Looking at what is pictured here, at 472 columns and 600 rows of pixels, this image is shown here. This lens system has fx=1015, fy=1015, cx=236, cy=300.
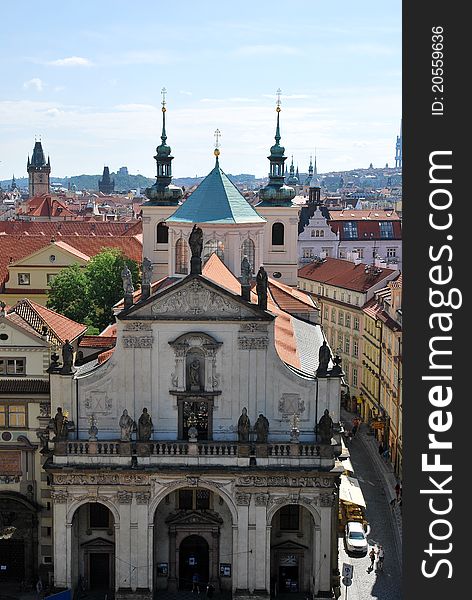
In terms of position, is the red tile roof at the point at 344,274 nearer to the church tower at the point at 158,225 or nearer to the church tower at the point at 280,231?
the church tower at the point at 280,231

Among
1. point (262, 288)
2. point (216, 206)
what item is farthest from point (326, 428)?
point (216, 206)

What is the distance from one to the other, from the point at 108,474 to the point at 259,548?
24.2 feet

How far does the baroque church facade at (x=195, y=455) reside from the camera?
44.4m

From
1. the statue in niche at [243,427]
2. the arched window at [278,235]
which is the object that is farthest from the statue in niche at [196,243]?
the arched window at [278,235]

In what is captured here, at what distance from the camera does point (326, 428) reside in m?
44.2

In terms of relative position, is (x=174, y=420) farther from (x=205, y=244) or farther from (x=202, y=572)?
(x=205, y=244)

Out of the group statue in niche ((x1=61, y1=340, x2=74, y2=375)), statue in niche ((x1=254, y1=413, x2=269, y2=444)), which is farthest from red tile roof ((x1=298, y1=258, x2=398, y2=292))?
statue in niche ((x1=61, y1=340, x2=74, y2=375))

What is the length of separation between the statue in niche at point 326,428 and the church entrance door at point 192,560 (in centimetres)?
770

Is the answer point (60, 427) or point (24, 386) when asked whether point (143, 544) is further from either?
point (24, 386)

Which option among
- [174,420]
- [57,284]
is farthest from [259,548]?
[57,284]

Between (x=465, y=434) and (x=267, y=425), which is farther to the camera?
(x=267, y=425)

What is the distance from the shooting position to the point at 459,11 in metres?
26.1

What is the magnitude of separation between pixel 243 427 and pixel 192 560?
7.55 metres

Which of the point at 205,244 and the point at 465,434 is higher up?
the point at 205,244
